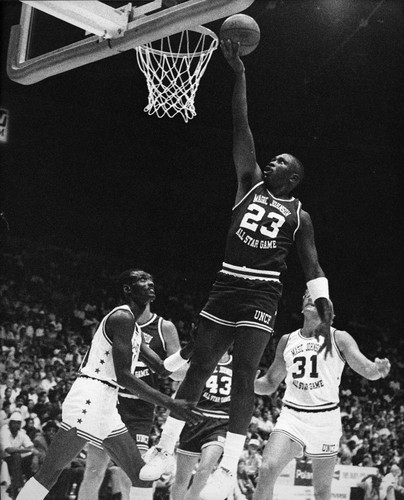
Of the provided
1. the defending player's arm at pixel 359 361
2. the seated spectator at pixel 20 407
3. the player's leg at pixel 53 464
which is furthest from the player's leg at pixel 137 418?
the seated spectator at pixel 20 407

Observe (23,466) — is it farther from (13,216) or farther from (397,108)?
(397,108)

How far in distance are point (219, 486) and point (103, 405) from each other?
135 cm

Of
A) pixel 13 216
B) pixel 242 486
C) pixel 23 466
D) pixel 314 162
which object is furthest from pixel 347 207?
pixel 23 466

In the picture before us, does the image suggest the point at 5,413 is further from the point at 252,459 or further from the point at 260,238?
the point at 260,238

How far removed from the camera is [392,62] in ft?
52.7

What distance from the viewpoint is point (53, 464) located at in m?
5.61

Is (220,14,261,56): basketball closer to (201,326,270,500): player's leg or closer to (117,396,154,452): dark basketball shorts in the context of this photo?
(201,326,270,500): player's leg

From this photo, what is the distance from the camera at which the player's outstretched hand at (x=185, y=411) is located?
16.9ft

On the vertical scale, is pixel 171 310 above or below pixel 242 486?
above

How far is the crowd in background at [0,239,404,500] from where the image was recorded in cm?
1130

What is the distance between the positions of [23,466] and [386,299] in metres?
14.7

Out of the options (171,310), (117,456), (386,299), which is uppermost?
(386,299)

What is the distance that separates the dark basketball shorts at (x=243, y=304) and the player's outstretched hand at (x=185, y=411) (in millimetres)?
579

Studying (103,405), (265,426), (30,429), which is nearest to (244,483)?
(265,426)
